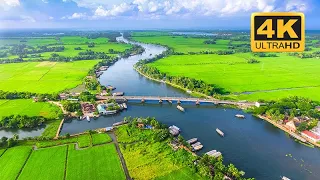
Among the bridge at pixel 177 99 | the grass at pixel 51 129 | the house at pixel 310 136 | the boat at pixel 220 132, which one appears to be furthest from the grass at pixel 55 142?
the house at pixel 310 136

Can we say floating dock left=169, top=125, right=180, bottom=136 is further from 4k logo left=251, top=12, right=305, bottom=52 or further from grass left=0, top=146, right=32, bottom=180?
4k logo left=251, top=12, right=305, bottom=52

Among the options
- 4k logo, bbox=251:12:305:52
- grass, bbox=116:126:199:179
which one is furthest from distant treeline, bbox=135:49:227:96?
4k logo, bbox=251:12:305:52

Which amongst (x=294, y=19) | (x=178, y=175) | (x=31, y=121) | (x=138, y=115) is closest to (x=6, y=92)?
(x=31, y=121)

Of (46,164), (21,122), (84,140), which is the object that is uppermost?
(21,122)

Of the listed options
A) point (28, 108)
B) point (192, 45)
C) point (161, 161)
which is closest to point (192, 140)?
point (161, 161)

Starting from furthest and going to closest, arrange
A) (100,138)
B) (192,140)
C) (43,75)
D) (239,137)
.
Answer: (43,75), (239,137), (100,138), (192,140)

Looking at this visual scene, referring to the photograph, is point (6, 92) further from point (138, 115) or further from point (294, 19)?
point (294, 19)

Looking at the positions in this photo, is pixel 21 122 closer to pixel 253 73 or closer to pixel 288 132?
pixel 288 132
